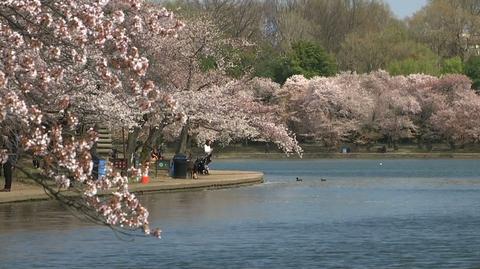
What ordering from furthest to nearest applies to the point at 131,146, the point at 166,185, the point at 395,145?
the point at 395,145, the point at 131,146, the point at 166,185

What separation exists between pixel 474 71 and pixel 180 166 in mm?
67841

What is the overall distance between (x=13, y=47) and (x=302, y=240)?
40.9 ft

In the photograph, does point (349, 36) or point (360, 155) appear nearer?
point (360, 155)

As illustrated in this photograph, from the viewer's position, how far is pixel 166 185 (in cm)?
4166

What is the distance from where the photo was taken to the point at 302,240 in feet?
78.6

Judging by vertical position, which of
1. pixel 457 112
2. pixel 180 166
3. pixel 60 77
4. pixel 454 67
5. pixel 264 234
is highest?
pixel 454 67

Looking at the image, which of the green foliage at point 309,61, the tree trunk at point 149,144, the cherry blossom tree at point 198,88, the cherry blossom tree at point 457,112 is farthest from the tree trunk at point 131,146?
the green foliage at point 309,61

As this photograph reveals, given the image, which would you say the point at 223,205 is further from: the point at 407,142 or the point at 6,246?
the point at 407,142

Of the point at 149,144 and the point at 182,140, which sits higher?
the point at 182,140

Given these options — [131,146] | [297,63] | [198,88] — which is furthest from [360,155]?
[131,146]

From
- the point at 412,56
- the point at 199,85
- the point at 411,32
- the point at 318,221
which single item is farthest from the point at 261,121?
the point at 411,32

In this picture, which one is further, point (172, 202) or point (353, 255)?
point (172, 202)

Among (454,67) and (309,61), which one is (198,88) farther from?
(309,61)

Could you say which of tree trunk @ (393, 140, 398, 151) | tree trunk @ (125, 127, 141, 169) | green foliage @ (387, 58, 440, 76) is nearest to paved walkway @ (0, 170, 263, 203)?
tree trunk @ (125, 127, 141, 169)
